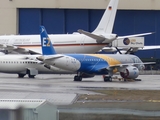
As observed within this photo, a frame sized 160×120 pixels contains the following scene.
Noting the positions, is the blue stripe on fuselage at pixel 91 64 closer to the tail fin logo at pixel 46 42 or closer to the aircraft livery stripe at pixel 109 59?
the aircraft livery stripe at pixel 109 59

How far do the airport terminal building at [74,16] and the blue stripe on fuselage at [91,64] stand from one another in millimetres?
34048

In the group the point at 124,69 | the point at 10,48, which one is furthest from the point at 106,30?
the point at 124,69

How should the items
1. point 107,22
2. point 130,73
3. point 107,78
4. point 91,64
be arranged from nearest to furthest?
point 130,73, point 107,78, point 91,64, point 107,22

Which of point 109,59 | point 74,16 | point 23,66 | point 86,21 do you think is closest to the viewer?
point 109,59

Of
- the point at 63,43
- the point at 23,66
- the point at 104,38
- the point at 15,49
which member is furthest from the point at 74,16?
the point at 23,66

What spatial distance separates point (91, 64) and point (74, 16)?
36.5m

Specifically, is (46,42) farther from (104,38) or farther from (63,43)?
(104,38)

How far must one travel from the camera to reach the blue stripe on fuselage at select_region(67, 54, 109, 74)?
41188 millimetres

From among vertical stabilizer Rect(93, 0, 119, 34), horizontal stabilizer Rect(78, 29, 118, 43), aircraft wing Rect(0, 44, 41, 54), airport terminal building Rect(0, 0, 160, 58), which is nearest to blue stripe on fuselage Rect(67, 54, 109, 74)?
horizontal stabilizer Rect(78, 29, 118, 43)

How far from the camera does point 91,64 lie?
41.4 metres

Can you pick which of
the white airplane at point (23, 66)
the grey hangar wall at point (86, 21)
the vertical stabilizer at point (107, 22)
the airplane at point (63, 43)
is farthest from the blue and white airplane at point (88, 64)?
the grey hangar wall at point (86, 21)

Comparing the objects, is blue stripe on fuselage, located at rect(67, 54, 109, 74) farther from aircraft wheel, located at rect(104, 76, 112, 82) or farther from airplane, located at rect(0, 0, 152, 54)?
airplane, located at rect(0, 0, 152, 54)

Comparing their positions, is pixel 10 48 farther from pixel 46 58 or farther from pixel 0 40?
pixel 46 58

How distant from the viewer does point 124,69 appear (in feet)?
135
